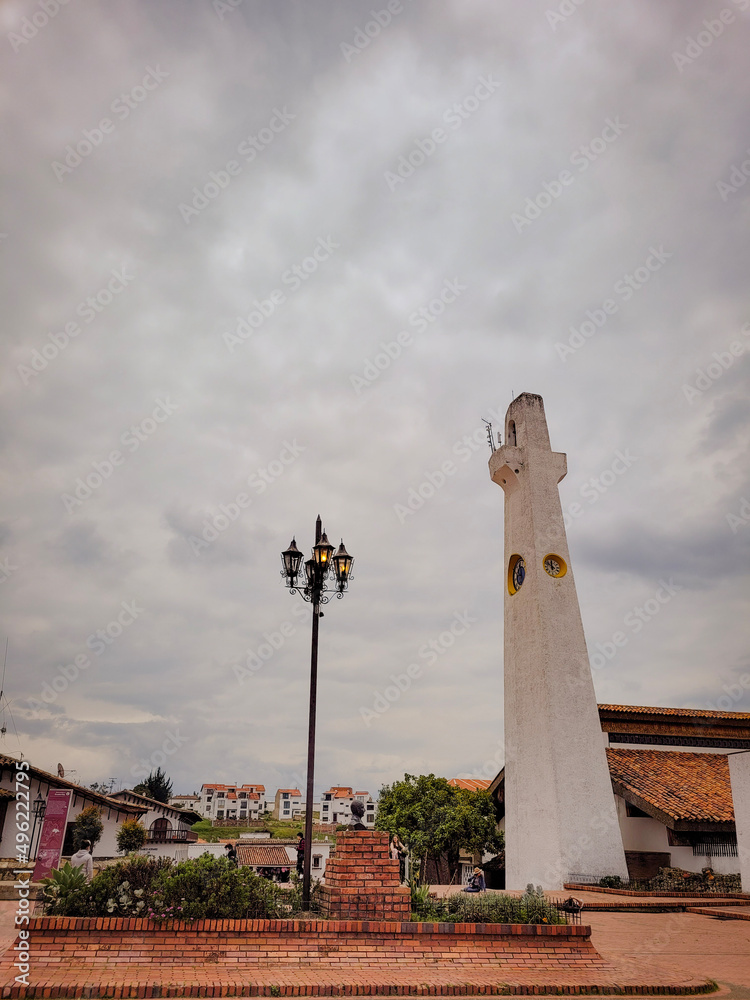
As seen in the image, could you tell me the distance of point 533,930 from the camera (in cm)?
855

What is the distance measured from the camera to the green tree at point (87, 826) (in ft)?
81.0

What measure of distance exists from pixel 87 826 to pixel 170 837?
15.0 meters

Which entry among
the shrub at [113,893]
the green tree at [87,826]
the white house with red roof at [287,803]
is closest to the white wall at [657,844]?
the shrub at [113,893]

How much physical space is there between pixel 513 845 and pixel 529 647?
5.64 metres

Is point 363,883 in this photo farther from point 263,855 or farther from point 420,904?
point 263,855

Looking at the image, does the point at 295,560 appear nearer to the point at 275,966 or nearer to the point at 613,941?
the point at 275,966

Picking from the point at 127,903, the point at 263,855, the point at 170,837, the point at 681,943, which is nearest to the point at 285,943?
the point at 127,903

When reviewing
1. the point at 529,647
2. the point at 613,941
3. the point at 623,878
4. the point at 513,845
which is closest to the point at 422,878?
the point at 513,845

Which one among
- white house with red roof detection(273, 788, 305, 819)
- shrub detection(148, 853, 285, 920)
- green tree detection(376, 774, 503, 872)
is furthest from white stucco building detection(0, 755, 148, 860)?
white house with red roof detection(273, 788, 305, 819)

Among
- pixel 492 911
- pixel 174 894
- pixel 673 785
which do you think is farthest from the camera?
pixel 673 785

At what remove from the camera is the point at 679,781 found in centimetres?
1945

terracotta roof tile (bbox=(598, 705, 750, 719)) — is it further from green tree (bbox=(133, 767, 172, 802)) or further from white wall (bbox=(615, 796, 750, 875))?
green tree (bbox=(133, 767, 172, 802))

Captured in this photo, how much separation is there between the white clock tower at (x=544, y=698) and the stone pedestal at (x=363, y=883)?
402 inches

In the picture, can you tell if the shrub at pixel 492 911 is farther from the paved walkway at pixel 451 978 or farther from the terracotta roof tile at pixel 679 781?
the terracotta roof tile at pixel 679 781
